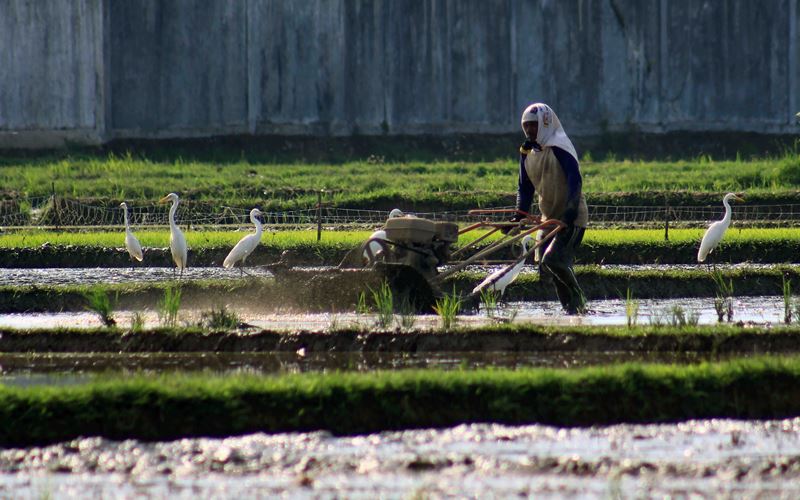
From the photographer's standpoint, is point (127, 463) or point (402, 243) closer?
point (127, 463)

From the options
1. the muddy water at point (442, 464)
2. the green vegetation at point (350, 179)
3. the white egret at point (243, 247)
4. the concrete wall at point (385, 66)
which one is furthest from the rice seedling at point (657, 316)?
the concrete wall at point (385, 66)

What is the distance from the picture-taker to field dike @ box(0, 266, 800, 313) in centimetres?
1168

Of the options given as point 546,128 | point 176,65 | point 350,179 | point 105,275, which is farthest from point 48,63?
point 546,128

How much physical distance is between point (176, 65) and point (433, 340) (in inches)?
721

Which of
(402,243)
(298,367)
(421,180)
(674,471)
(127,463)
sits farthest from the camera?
(421,180)

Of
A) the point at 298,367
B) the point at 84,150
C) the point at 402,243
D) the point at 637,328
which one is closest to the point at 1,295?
the point at 402,243

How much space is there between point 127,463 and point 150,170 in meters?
18.7

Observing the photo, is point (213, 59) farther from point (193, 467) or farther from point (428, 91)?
point (193, 467)

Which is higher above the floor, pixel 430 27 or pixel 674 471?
pixel 430 27

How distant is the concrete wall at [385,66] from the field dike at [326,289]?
494 inches

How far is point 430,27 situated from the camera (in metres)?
26.9

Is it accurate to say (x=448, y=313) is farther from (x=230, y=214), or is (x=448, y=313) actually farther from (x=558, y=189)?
(x=230, y=214)

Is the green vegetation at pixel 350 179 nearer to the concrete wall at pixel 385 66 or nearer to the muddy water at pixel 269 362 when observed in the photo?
the concrete wall at pixel 385 66

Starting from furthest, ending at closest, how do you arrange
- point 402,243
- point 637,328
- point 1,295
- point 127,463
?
1. point 1,295
2. point 402,243
3. point 637,328
4. point 127,463
